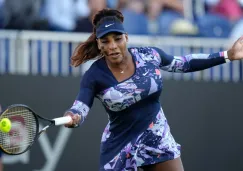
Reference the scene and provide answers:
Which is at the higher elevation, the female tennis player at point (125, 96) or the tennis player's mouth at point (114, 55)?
the tennis player's mouth at point (114, 55)

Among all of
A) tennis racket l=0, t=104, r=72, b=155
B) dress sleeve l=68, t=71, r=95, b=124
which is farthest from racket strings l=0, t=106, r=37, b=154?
dress sleeve l=68, t=71, r=95, b=124

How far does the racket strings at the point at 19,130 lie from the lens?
18.2 ft

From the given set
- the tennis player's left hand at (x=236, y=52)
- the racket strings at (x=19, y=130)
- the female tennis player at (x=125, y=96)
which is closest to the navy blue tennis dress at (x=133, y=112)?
the female tennis player at (x=125, y=96)

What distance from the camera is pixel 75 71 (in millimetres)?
10195

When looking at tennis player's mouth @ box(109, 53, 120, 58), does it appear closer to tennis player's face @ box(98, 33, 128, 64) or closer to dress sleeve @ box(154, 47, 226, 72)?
tennis player's face @ box(98, 33, 128, 64)

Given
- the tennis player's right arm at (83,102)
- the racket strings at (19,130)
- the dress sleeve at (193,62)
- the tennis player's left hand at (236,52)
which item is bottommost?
the racket strings at (19,130)

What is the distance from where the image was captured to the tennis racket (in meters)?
5.51

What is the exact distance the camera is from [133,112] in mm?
6090

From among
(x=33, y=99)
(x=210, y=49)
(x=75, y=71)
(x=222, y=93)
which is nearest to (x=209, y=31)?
(x=210, y=49)

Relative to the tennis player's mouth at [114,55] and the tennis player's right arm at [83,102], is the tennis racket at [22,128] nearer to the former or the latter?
the tennis player's right arm at [83,102]

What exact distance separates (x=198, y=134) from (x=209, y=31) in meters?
1.65

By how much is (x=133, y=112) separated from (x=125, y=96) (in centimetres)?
17

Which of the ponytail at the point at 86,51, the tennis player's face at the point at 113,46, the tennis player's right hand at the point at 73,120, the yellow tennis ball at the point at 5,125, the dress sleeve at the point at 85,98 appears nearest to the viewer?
the yellow tennis ball at the point at 5,125

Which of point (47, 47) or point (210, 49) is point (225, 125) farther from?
point (47, 47)
